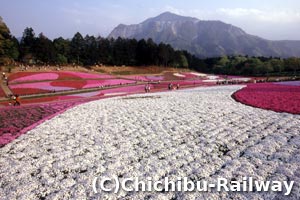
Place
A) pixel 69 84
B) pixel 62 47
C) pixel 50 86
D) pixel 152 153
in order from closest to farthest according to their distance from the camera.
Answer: pixel 152 153 < pixel 50 86 < pixel 69 84 < pixel 62 47

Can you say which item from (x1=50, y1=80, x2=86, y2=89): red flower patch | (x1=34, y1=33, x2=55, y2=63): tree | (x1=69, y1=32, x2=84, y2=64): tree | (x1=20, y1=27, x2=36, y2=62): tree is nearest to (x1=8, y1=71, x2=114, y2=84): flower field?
(x1=50, y1=80, x2=86, y2=89): red flower patch

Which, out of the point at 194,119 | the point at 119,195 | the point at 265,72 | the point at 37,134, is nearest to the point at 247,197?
the point at 119,195

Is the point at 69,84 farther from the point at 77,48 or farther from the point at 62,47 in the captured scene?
the point at 77,48

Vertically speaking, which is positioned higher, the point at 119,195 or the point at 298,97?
the point at 298,97

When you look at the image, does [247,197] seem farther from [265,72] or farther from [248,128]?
[265,72]

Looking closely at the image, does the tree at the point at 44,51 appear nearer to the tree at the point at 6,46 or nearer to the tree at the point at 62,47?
the tree at the point at 6,46

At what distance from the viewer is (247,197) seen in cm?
980

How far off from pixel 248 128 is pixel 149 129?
637 cm

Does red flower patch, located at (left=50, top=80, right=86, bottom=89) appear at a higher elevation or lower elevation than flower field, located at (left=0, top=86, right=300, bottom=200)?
higher

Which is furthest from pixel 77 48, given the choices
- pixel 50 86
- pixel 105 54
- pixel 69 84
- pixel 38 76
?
pixel 50 86

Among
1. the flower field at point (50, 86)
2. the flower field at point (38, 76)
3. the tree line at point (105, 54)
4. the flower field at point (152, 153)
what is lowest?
the flower field at point (152, 153)

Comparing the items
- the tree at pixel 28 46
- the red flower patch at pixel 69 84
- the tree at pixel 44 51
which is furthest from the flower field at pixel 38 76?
the tree at pixel 28 46

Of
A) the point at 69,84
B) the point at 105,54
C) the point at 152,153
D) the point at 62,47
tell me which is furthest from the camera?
the point at 105,54

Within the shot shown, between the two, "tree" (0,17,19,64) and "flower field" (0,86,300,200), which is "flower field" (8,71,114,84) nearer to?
"tree" (0,17,19,64)
